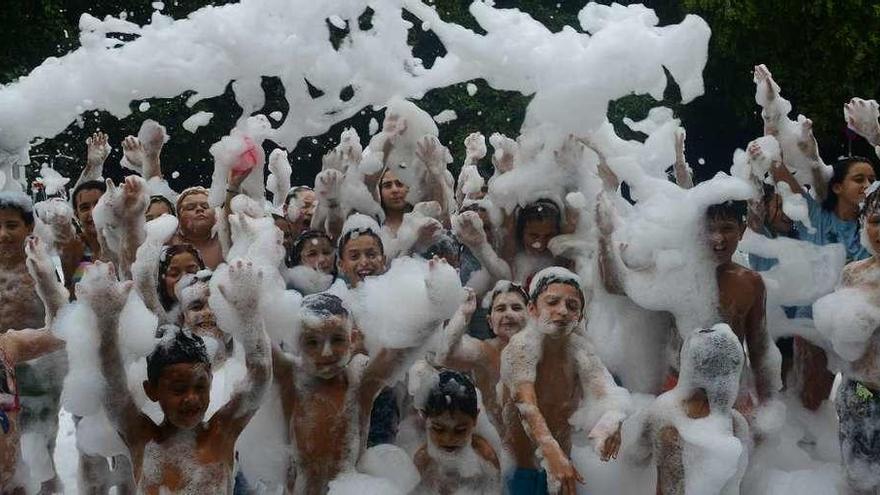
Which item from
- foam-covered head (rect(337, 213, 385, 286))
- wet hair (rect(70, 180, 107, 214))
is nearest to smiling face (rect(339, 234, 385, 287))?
foam-covered head (rect(337, 213, 385, 286))

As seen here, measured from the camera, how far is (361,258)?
3863 millimetres

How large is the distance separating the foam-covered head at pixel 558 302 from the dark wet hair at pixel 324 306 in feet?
2.26

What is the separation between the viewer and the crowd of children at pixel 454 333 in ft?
9.25

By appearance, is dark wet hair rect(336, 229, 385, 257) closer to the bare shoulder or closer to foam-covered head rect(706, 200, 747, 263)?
the bare shoulder

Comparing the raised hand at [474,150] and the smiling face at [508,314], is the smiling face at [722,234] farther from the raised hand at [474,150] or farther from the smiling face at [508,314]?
the raised hand at [474,150]

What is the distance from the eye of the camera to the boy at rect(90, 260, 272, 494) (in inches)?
107

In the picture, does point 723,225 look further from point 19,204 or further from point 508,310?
point 19,204

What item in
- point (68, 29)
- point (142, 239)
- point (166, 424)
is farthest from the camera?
Answer: point (68, 29)

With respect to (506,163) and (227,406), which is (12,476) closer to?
(227,406)

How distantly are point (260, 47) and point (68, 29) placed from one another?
762cm

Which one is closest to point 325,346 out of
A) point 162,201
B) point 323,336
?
point 323,336

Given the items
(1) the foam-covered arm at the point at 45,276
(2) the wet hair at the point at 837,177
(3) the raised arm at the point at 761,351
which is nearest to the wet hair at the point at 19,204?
(1) the foam-covered arm at the point at 45,276

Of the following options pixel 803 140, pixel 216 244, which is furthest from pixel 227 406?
pixel 803 140

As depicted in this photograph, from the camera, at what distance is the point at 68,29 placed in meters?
10.6
